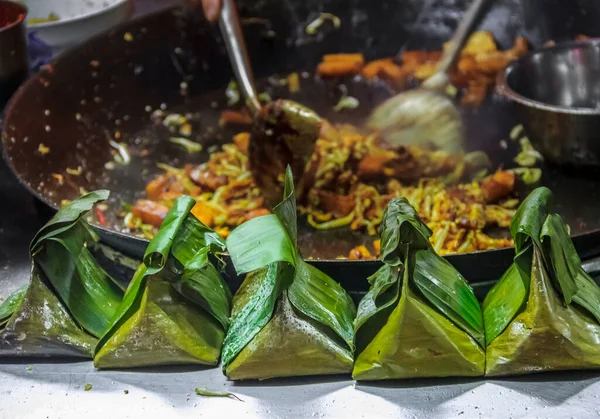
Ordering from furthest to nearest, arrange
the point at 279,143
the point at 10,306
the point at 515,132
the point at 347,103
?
the point at 347,103
the point at 515,132
the point at 279,143
the point at 10,306

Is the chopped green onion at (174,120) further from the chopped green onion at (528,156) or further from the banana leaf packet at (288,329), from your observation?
the banana leaf packet at (288,329)

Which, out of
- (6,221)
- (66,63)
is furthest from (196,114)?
(6,221)

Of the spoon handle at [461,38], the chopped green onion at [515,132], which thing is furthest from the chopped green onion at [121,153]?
the chopped green onion at [515,132]

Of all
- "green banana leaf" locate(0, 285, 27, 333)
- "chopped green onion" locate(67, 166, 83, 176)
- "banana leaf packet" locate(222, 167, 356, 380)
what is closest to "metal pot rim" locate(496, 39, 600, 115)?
"banana leaf packet" locate(222, 167, 356, 380)

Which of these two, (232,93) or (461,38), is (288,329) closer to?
(461,38)

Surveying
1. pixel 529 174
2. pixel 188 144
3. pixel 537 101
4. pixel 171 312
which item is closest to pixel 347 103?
pixel 188 144
